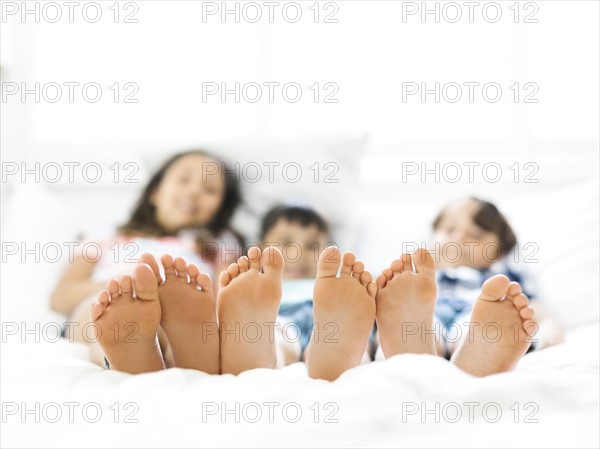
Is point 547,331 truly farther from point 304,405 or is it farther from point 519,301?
point 304,405

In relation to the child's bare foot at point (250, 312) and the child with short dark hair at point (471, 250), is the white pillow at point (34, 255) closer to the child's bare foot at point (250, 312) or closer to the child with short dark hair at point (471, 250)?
the child's bare foot at point (250, 312)

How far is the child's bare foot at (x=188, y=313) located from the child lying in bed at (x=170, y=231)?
382 millimetres

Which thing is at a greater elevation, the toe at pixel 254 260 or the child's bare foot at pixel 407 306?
the toe at pixel 254 260

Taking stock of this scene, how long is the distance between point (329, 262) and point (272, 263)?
0.27ft

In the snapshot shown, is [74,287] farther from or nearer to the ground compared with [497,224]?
nearer to the ground

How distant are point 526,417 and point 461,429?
0.08 metres

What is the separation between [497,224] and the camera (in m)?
1.41

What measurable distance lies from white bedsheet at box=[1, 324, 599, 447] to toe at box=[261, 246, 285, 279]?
0.44ft

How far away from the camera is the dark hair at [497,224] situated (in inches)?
55.1

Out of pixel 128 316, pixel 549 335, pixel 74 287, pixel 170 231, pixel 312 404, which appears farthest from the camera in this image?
pixel 170 231

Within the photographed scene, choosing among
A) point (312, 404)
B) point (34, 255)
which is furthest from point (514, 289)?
point (34, 255)

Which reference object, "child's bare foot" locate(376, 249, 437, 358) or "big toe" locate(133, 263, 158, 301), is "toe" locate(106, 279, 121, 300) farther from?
"child's bare foot" locate(376, 249, 437, 358)

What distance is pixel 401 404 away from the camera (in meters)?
0.66

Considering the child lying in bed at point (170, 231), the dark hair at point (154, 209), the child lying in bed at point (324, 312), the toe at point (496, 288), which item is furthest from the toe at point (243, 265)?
the dark hair at point (154, 209)
